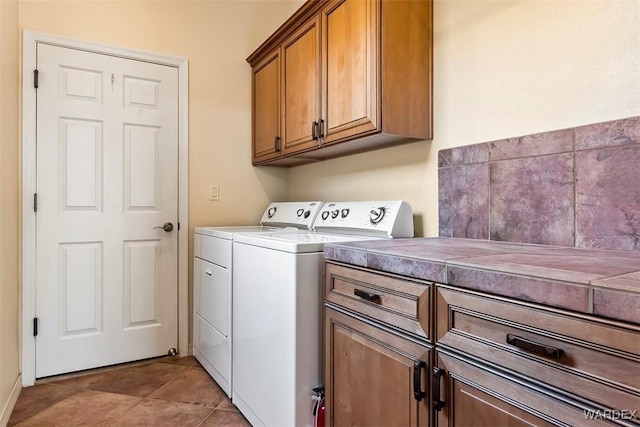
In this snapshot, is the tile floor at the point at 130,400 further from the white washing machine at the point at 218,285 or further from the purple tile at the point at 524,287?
the purple tile at the point at 524,287

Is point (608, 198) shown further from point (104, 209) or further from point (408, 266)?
point (104, 209)

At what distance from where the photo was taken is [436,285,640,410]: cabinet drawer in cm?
62

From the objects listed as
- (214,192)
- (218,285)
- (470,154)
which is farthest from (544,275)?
(214,192)

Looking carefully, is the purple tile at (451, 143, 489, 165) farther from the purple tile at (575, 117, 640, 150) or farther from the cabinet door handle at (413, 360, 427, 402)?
the cabinet door handle at (413, 360, 427, 402)

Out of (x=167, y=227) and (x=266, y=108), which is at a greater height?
(x=266, y=108)

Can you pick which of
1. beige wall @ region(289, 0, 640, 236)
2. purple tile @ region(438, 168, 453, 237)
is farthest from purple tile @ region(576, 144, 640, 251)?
purple tile @ region(438, 168, 453, 237)

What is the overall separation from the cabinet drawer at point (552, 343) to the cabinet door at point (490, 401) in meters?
0.03

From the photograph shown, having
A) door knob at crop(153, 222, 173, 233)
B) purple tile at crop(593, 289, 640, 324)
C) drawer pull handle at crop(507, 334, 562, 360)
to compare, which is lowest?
drawer pull handle at crop(507, 334, 562, 360)

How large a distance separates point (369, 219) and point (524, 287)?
44.8 inches

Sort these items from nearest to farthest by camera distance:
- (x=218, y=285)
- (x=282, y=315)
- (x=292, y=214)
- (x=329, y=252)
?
A: (x=329, y=252)
(x=282, y=315)
(x=218, y=285)
(x=292, y=214)

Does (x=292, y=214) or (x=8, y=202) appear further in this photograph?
(x=292, y=214)

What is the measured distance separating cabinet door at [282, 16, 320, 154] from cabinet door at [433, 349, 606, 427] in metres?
1.48

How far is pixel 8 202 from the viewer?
193 cm

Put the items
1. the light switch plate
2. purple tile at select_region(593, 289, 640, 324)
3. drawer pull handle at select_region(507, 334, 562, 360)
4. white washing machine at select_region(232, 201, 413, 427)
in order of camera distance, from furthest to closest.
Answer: the light switch plate
white washing machine at select_region(232, 201, 413, 427)
drawer pull handle at select_region(507, 334, 562, 360)
purple tile at select_region(593, 289, 640, 324)
